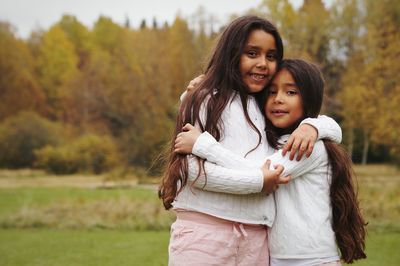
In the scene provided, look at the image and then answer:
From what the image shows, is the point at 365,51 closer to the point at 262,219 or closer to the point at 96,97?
the point at 96,97

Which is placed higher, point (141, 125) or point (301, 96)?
point (301, 96)

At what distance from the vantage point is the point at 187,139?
2076 mm

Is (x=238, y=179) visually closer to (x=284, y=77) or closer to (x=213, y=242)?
(x=213, y=242)

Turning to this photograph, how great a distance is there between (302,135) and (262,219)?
364mm

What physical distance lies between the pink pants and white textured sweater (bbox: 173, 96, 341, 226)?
1.5 inches

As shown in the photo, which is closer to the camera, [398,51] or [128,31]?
[398,51]

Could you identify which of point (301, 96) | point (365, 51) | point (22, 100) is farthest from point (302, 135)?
point (22, 100)

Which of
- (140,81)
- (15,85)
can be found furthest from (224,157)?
(15,85)

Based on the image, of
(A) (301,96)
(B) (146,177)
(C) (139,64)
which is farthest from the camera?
(C) (139,64)

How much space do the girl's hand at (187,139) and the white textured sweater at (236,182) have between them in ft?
0.15

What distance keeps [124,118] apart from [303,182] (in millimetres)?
25165

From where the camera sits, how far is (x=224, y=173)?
6.61 ft

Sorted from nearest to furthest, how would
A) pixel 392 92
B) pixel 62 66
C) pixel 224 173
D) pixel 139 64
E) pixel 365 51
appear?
pixel 224 173 < pixel 392 92 < pixel 365 51 < pixel 139 64 < pixel 62 66

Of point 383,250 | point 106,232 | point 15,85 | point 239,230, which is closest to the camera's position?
point 239,230
